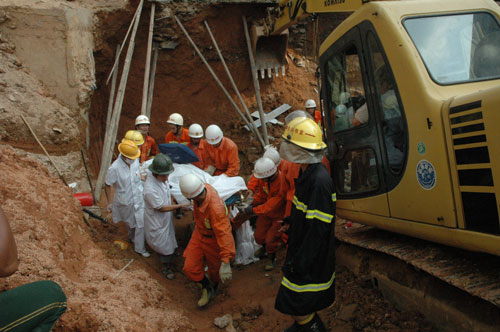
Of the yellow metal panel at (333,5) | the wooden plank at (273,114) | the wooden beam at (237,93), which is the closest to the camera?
the yellow metal panel at (333,5)

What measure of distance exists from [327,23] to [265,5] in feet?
9.66

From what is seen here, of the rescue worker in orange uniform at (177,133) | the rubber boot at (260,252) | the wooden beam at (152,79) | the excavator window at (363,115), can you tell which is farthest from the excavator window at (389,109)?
the wooden beam at (152,79)

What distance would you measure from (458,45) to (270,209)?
2.98 metres

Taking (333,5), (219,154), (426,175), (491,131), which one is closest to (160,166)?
(219,154)

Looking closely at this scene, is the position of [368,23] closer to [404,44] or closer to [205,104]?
[404,44]

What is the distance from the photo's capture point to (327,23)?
12133 millimetres

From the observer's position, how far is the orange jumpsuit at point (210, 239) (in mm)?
4320

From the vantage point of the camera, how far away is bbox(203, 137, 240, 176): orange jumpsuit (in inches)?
263

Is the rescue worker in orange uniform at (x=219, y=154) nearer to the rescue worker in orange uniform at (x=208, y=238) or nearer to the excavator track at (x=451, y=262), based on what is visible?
the rescue worker in orange uniform at (x=208, y=238)

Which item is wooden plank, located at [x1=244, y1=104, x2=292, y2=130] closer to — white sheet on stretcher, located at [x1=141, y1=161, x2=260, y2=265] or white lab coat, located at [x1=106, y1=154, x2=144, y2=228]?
white sheet on stretcher, located at [x1=141, y1=161, x2=260, y2=265]

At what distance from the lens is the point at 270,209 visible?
16.8 feet

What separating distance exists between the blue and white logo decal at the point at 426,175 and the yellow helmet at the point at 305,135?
0.79 m

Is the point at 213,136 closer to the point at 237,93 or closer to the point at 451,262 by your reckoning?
the point at 237,93

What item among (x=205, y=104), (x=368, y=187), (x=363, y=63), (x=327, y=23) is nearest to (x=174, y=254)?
(x=368, y=187)
